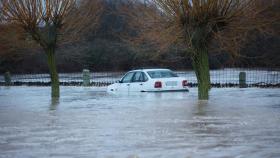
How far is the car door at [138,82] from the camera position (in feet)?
72.6

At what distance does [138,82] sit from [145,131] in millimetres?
10914

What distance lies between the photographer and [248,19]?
1802 cm

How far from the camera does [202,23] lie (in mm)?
17781

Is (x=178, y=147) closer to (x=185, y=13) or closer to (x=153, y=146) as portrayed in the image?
(x=153, y=146)

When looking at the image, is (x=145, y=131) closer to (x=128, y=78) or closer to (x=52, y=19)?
(x=52, y=19)

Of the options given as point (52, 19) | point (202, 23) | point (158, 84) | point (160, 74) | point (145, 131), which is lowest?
point (145, 131)

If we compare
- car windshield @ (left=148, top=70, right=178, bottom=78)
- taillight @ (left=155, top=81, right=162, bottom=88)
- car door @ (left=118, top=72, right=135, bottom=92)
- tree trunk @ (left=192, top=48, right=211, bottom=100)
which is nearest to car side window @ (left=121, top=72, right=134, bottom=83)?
car door @ (left=118, top=72, right=135, bottom=92)

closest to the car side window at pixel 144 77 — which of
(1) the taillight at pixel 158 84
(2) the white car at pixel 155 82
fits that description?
(2) the white car at pixel 155 82

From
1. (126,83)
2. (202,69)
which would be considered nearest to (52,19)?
(126,83)

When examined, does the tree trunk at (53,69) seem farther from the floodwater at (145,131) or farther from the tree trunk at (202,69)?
the tree trunk at (202,69)

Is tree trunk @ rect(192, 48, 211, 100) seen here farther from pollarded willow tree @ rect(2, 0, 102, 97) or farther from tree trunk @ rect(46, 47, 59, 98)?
tree trunk @ rect(46, 47, 59, 98)

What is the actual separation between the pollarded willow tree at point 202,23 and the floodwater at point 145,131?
1.81 meters

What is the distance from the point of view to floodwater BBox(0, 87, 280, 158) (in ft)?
29.6

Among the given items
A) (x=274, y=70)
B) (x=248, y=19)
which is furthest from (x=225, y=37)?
(x=274, y=70)
